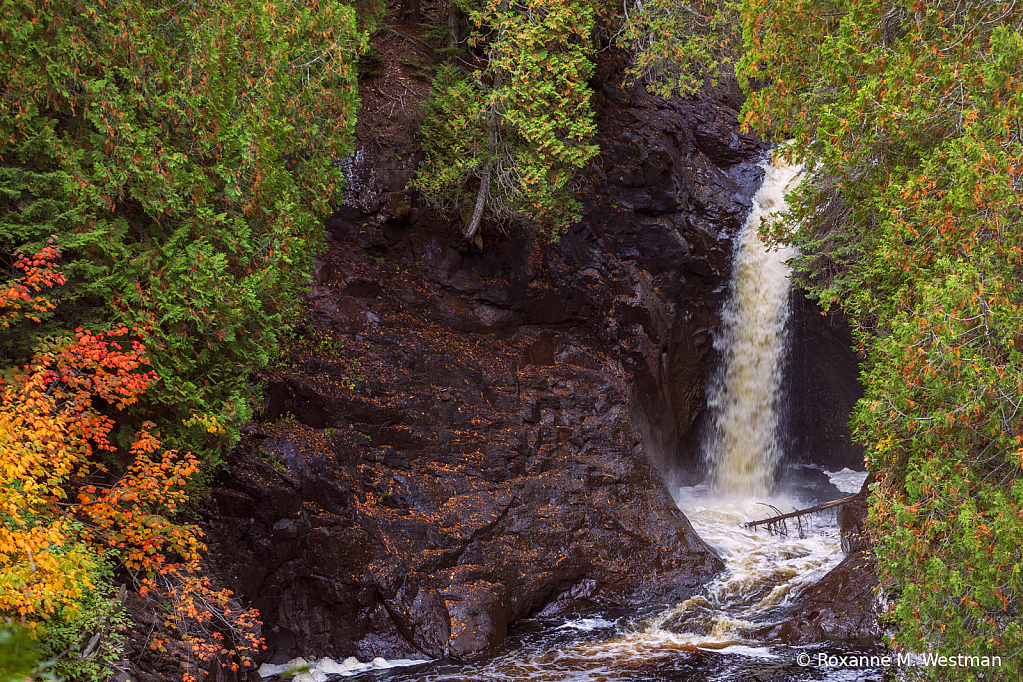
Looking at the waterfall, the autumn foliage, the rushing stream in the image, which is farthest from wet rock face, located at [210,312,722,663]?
the waterfall

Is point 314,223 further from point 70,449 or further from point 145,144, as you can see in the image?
point 70,449

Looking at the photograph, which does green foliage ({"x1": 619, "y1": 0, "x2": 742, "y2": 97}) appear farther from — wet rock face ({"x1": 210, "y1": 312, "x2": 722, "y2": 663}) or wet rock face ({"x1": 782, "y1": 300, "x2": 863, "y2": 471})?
wet rock face ({"x1": 210, "y1": 312, "x2": 722, "y2": 663})

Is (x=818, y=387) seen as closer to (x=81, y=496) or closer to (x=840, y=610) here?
(x=840, y=610)

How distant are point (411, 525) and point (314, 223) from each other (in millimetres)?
4321

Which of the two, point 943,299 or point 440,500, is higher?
point 943,299

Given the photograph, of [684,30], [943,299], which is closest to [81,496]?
[943,299]

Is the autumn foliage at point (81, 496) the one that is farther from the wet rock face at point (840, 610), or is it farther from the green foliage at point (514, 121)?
the green foliage at point (514, 121)

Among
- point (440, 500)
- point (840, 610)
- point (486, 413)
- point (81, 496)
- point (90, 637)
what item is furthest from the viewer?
point (486, 413)

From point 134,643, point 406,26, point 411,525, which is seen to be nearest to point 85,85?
point 134,643

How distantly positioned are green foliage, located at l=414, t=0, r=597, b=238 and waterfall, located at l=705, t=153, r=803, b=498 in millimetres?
4428

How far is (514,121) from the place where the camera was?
11602 mm

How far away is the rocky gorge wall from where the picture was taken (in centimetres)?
899

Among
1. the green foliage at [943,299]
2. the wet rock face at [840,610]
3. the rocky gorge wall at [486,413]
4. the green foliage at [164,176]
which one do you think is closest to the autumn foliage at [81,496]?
the green foliage at [164,176]

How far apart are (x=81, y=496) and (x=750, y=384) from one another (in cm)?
1251
